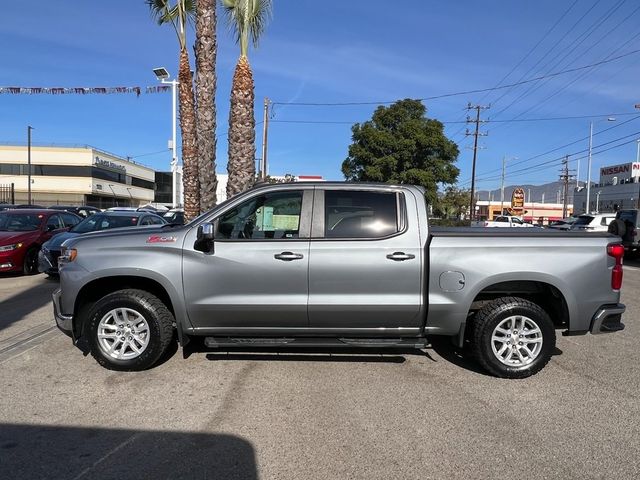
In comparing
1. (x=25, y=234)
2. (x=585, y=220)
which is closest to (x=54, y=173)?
(x=25, y=234)

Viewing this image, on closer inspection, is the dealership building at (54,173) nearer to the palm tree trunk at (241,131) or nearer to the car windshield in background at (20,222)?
the car windshield in background at (20,222)

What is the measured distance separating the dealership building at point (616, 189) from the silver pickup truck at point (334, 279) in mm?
66482

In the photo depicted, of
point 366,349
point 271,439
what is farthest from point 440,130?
point 271,439

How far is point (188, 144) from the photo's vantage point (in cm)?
1341

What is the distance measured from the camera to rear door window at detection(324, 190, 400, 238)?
5141mm

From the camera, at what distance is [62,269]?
532 centimetres

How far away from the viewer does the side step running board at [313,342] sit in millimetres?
5043

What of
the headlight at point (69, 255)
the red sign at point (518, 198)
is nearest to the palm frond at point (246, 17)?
the headlight at point (69, 255)

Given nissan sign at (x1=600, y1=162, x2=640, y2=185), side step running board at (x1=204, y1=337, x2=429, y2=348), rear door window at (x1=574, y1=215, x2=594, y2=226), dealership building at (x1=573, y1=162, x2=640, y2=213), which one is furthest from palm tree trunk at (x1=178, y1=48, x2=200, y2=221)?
nissan sign at (x1=600, y1=162, x2=640, y2=185)

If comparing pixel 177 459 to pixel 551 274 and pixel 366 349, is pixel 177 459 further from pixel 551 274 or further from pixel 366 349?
pixel 551 274

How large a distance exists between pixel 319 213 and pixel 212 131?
24.8ft

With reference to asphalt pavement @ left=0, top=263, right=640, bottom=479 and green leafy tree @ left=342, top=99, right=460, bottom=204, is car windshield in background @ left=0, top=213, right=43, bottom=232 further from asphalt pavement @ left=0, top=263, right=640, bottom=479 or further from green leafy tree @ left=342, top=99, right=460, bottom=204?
green leafy tree @ left=342, top=99, right=460, bottom=204

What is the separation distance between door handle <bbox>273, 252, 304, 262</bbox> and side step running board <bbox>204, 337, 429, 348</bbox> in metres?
0.79

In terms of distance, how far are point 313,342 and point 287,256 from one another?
0.89 m
